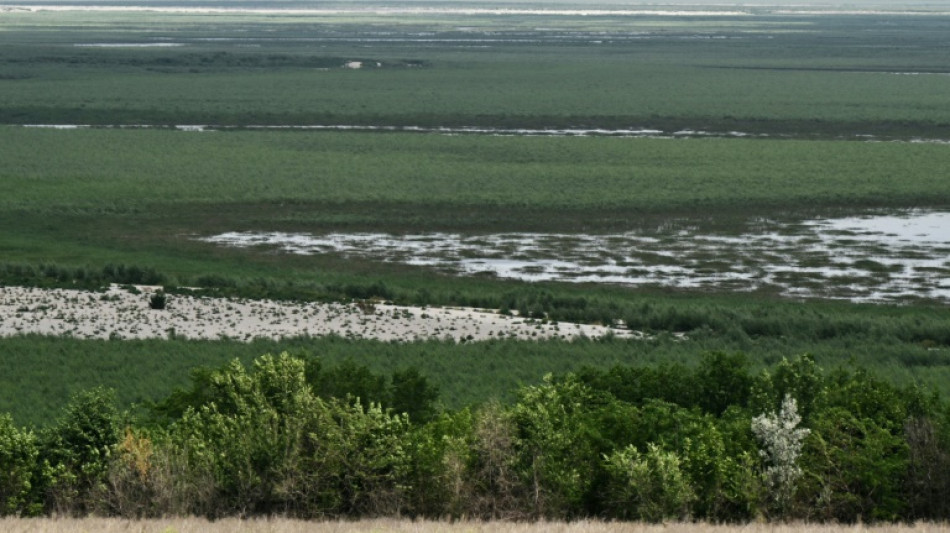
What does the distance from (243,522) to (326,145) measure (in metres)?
63.1

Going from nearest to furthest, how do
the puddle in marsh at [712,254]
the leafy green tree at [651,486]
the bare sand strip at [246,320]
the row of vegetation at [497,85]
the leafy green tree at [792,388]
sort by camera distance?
the leafy green tree at [651,486]
the leafy green tree at [792,388]
the bare sand strip at [246,320]
the puddle in marsh at [712,254]
the row of vegetation at [497,85]

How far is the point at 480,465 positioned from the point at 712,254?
1124 inches

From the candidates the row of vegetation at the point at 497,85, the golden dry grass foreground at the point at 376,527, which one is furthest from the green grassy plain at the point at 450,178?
the golden dry grass foreground at the point at 376,527

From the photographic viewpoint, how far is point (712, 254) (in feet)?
167

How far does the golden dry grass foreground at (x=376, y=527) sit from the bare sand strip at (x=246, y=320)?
17545 mm

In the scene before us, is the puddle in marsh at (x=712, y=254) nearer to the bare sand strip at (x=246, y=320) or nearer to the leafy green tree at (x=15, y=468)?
the bare sand strip at (x=246, y=320)

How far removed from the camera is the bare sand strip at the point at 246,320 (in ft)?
131

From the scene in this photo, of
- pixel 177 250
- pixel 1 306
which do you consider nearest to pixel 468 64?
pixel 177 250

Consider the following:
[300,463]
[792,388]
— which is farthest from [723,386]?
[300,463]

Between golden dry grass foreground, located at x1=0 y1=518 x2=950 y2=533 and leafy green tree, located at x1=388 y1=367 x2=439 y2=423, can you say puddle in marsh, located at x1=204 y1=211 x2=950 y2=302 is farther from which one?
golden dry grass foreground, located at x1=0 y1=518 x2=950 y2=533

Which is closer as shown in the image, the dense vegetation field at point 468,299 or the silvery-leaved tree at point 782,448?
the dense vegetation field at point 468,299

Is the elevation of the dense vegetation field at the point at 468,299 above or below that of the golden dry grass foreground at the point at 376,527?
below

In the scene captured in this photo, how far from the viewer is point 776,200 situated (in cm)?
6328

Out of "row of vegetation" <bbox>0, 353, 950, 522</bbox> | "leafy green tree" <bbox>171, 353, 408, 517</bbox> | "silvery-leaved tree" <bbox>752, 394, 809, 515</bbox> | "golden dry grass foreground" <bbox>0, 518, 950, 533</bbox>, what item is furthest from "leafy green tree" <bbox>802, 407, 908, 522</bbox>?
"leafy green tree" <bbox>171, 353, 408, 517</bbox>
